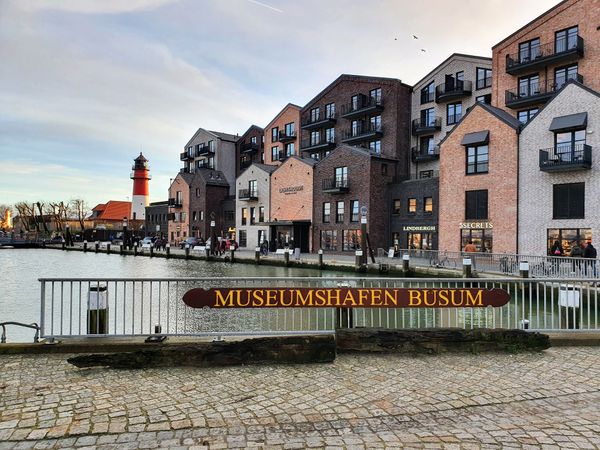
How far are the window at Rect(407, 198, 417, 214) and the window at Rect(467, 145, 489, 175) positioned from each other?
594 cm

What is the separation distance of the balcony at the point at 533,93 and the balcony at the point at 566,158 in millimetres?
5879

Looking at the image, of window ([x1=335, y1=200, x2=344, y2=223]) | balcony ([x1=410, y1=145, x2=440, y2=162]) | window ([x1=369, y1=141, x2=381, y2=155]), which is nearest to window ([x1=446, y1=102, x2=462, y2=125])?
balcony ([x1=410, y1=145, x2=440, y2=162])

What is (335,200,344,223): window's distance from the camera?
3912 centimetres

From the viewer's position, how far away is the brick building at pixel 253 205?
4875 centimetres

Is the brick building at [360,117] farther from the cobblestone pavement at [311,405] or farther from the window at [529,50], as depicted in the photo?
the cobblestone pavement at [311,405]

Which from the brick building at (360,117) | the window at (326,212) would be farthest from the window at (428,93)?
the window at (326,212)

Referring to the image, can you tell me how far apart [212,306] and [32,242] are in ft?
253

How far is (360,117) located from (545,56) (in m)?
18.9

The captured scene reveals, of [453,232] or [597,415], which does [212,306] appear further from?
[453,232]

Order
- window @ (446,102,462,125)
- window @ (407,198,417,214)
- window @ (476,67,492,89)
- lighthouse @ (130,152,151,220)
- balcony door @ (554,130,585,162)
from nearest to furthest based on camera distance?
balcony door @ (554,130,585,162) → window @ (407,198,417,214) → window @ (476,67,492,89) → window @ (446,102,462,125) → lighthouse @ (130,152,151,220)

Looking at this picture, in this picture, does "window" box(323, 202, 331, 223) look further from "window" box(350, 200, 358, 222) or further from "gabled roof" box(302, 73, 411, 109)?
"gabled roof" box(302, 73, 411, 109)

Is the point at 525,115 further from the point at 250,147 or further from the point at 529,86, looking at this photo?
the point at 250,147

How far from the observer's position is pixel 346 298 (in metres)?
7.00

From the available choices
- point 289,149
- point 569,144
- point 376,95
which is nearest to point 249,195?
point 289,149
